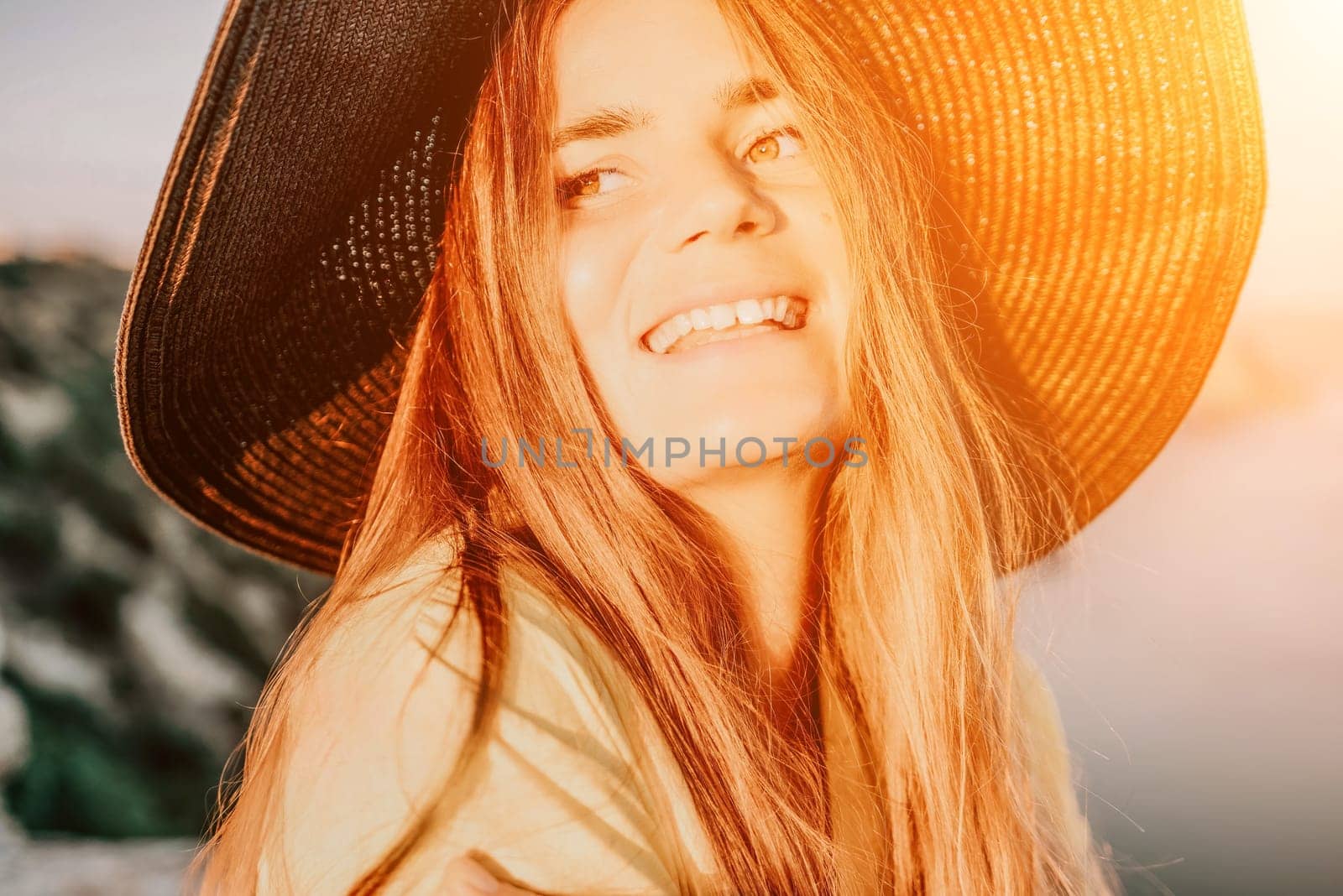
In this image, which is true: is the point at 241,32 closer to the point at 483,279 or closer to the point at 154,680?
the point at 483,279

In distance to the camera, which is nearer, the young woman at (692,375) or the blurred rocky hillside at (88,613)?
the young woman at (692,375)

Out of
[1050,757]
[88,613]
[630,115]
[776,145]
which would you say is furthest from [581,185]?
[1050,757]

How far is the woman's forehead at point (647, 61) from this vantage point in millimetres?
791

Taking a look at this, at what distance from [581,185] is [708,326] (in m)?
0.17

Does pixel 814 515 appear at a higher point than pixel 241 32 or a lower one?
lower

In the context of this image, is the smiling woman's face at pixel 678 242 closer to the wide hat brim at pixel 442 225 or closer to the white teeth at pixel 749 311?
the white teeth at pixel 749 311

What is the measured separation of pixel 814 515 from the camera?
89 cm

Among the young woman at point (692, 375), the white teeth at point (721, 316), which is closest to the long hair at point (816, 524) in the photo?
the young woman at point (692, 375)

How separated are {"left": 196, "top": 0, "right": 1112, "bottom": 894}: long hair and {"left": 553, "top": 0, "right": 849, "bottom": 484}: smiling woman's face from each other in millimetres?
25

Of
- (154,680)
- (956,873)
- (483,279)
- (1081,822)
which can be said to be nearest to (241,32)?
(483,279)

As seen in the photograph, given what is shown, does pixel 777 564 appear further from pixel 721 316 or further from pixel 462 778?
pixel 462 778

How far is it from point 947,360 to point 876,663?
0.30 m

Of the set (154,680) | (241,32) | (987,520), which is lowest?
(154,680)

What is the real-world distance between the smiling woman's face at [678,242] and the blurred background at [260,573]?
0.39 metres
